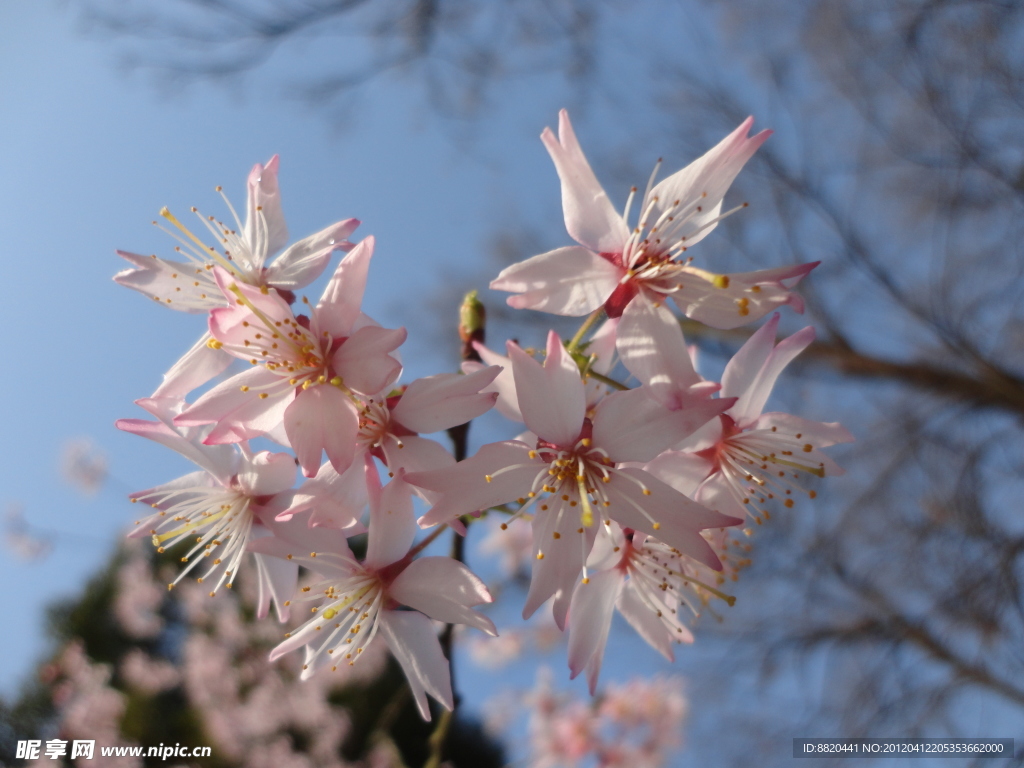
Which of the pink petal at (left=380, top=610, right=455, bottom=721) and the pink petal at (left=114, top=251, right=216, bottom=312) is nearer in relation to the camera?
the pink petal at (left=380, top=610, right=455, bottom=721)

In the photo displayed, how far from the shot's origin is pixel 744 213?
3951mm

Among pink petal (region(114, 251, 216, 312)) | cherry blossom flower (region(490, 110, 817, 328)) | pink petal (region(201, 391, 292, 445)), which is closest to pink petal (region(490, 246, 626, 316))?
cherry blossom flower (region(490, 110, 817, 328))

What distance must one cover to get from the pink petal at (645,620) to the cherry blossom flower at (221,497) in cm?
59

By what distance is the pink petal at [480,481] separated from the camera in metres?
0.73

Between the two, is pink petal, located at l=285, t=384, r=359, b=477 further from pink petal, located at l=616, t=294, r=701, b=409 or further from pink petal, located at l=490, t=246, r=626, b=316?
pink petal, located at l=616, t=294, r=701, b=409

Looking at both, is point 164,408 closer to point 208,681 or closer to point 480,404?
point 480,404

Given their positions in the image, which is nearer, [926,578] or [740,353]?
[740,353]

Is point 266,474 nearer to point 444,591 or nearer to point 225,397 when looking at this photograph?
point 225,397

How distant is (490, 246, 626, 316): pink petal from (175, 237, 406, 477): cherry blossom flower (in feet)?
0.57

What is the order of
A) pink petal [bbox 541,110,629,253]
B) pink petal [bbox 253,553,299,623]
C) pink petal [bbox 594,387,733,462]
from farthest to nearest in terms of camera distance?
pink petal [bbox 253,553,299,623], pink petal [bbox 541,110,629,253], pink petal [bbox 594,387,733,462]

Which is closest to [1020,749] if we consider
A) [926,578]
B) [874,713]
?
[874,713]

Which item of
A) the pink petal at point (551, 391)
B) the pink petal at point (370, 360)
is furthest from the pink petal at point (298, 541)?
the pink petal at point (551, 391)

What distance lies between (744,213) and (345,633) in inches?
151

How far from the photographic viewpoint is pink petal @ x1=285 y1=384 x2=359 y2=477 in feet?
2.40
